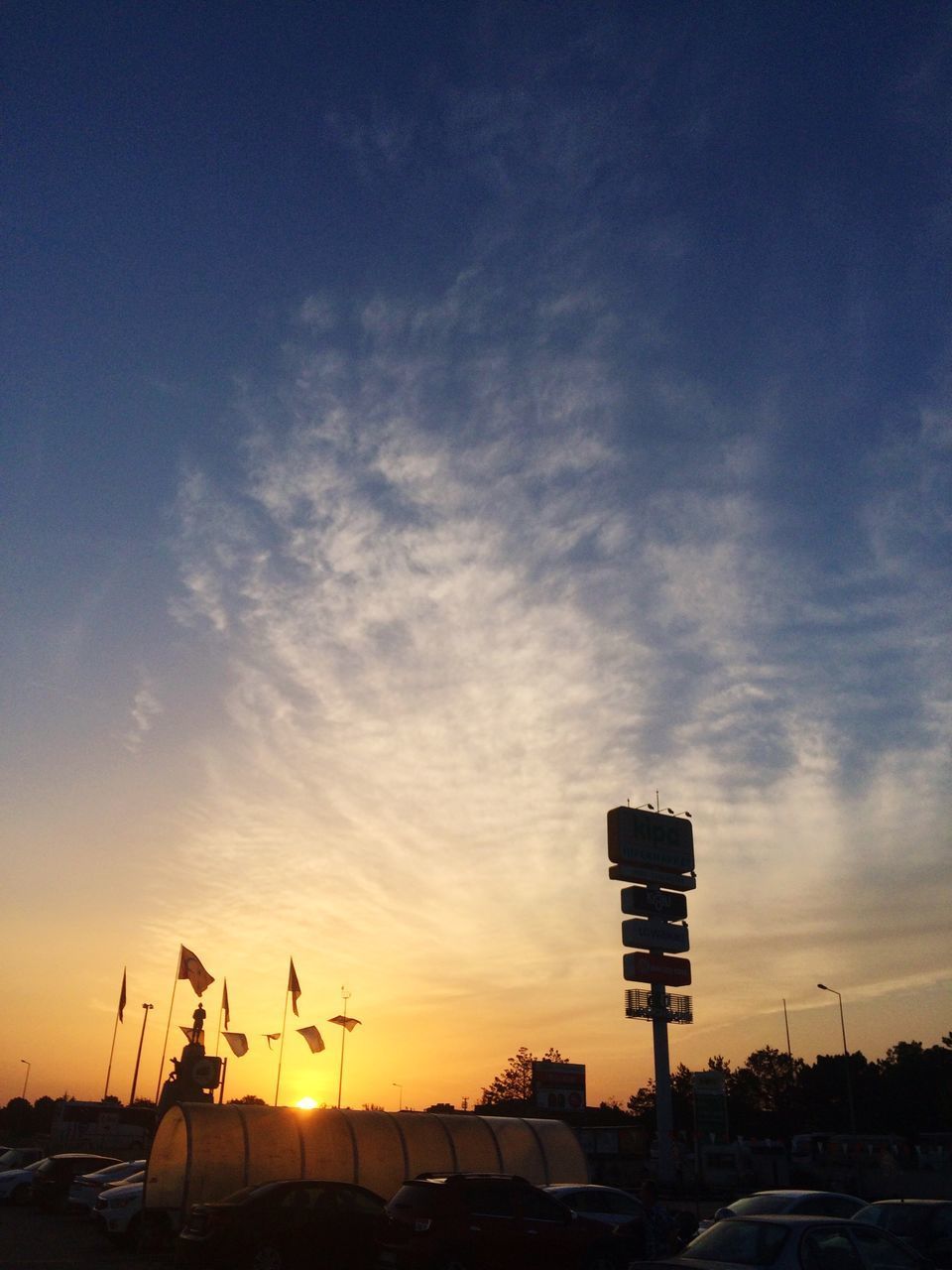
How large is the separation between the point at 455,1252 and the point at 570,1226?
2521 mm

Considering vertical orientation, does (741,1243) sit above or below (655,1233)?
above

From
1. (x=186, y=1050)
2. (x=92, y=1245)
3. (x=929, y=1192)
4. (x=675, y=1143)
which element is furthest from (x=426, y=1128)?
(x=675, y=1143)

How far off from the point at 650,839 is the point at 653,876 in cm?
213

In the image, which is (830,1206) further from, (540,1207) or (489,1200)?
(489,1200)

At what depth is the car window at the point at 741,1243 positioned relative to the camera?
10.5 meters

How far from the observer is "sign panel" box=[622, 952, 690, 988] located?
56947mm

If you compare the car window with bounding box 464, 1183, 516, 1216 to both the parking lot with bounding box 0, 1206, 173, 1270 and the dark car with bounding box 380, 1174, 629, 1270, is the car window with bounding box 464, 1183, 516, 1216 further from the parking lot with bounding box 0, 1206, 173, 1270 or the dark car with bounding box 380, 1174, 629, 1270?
the parking lot with bounding box 0, 1206, 173, 1270

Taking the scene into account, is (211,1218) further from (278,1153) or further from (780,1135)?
(780,1135)

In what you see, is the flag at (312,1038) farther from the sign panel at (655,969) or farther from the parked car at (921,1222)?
the parked car at (921,1222)

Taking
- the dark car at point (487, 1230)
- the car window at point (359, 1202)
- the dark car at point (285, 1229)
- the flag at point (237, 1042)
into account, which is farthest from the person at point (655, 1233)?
the flag at point (237, 1042)

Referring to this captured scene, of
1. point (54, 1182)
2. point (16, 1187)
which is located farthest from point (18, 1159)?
point (54, 1182)

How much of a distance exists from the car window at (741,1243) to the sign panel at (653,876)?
47.3 m

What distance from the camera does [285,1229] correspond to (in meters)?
19.0

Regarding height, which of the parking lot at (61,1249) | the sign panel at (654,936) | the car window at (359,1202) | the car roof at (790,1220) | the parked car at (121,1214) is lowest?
the parking lot at (61,1249)
